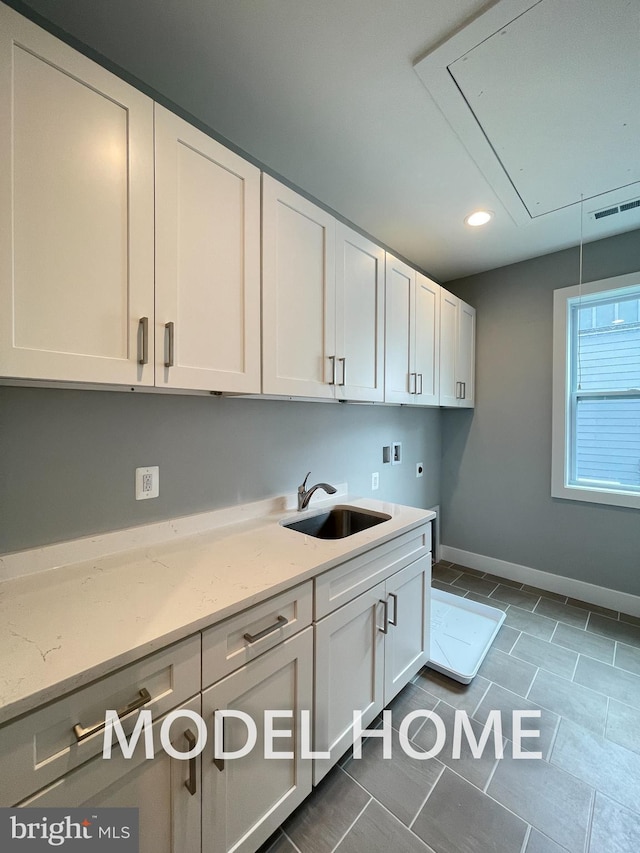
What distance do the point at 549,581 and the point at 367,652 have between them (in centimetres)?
211

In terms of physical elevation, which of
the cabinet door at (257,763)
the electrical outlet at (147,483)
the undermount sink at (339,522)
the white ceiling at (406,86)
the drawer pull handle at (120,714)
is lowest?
the cabinet door at (257,763)

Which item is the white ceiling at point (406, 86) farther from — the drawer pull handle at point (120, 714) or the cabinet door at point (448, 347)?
the drawer pull handle at point (120, 714)

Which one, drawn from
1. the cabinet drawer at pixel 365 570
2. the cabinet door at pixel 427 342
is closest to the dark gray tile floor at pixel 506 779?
the cabinet drawer at pixel 365 570

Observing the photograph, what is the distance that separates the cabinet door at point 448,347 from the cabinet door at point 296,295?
125cm

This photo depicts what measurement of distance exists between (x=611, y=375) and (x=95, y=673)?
327 centimetres

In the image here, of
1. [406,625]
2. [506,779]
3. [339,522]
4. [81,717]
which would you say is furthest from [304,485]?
[506,779]

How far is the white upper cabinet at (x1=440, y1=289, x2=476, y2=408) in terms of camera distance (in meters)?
2.58

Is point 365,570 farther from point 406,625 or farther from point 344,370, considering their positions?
point 344,370

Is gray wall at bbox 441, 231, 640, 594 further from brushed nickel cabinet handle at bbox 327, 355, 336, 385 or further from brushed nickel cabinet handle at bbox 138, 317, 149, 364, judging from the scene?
brushed nickel cabinet handle at bbox 138, 317, 149, 364

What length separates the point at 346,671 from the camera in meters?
1.32

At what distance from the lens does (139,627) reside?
80cm

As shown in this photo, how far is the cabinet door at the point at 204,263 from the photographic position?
3.45 feet

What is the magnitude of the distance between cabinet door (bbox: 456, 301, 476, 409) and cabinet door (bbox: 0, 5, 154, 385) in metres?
2.44

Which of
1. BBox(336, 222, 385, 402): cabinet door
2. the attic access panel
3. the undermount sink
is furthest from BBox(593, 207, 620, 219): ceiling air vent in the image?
the undermount sink
